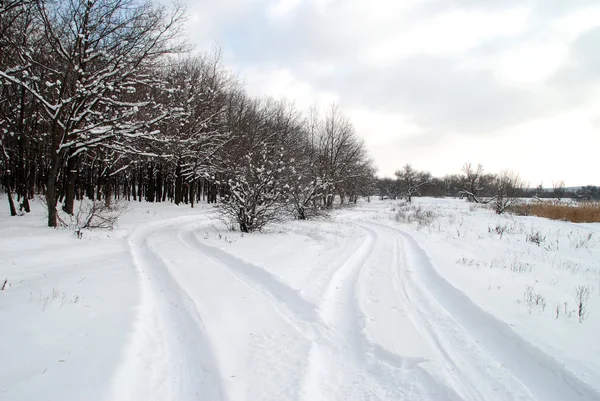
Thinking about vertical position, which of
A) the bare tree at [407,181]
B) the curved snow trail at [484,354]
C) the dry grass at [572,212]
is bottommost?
the curved snow trail at [484,354]

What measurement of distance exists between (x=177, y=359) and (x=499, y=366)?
365cm

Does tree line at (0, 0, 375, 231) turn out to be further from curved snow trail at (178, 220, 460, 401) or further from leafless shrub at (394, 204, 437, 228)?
curved snow trail at (178, 220, 460, 401)

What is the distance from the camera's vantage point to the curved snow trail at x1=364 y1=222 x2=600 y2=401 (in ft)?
9.77

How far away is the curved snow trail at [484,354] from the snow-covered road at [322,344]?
0.04ft

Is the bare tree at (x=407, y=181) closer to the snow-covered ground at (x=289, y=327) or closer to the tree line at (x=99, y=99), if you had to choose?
the tree line at (x=99, y=99)

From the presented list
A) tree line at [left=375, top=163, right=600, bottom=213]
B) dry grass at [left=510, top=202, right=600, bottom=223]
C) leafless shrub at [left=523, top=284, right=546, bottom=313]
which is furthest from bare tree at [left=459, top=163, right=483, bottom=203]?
leafless shrub at [left=523, top=284, right=546, bottom=313]

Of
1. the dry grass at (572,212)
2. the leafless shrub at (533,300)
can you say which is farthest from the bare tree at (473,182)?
the leafless shrub at (533,300)

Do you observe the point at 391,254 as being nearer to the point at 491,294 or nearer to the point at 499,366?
the point at 491,294

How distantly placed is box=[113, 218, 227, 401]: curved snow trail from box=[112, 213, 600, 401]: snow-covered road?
1cm

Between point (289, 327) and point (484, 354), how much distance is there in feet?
8.11

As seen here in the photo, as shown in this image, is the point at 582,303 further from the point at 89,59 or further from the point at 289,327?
the point at 89,59

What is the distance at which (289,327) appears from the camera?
4258 millimetres

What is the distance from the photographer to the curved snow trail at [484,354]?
2.98 meters

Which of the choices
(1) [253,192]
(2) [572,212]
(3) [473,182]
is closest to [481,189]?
(3) [473,182]
